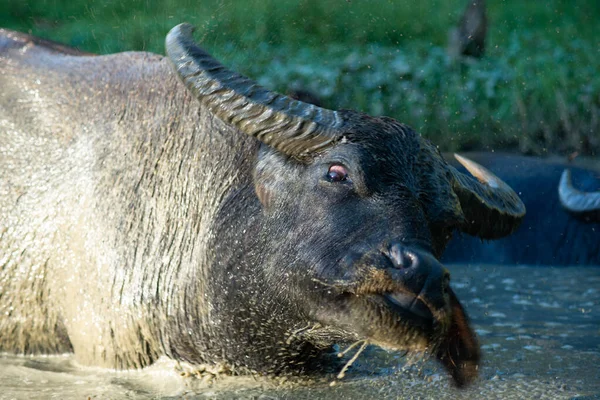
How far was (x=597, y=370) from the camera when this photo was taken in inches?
217

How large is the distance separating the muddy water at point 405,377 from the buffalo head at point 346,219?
0.29 m

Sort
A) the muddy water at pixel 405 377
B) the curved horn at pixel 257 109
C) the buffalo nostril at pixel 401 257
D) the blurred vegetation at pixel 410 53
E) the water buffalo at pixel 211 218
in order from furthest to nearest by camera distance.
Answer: the blurred vegetation at pixel 410 53 < the muddy water at pixel 405 377 < the curved horn at pixel 257 109 < the water buffalo at pixel 211 218 < the buffalo nostril at pixel 401 257

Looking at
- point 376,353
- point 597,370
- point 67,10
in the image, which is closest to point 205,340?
point 376,353

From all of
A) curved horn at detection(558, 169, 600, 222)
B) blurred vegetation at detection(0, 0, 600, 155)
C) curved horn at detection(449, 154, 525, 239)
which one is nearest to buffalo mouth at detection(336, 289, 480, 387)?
curved horn at detection(449, 154, 525, 239)

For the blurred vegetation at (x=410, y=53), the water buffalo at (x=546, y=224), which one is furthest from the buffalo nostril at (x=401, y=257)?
the blurred vegetation at (x=410, y=53)

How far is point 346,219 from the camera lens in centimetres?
427

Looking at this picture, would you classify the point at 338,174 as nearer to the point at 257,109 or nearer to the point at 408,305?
the point at 257,109

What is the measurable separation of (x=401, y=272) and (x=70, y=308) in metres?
2.05

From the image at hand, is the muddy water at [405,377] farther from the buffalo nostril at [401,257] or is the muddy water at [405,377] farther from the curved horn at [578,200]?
the curved horn at [578,200]

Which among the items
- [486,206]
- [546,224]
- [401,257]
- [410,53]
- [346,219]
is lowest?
[401,257]

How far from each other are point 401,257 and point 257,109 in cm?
105

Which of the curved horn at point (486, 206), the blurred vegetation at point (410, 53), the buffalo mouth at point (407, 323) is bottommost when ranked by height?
the buffalo mouth at point (407, 323)

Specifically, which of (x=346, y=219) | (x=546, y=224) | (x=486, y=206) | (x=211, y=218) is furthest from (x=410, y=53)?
(x=346, y=219)

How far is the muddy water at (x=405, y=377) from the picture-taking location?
16.0 feet
